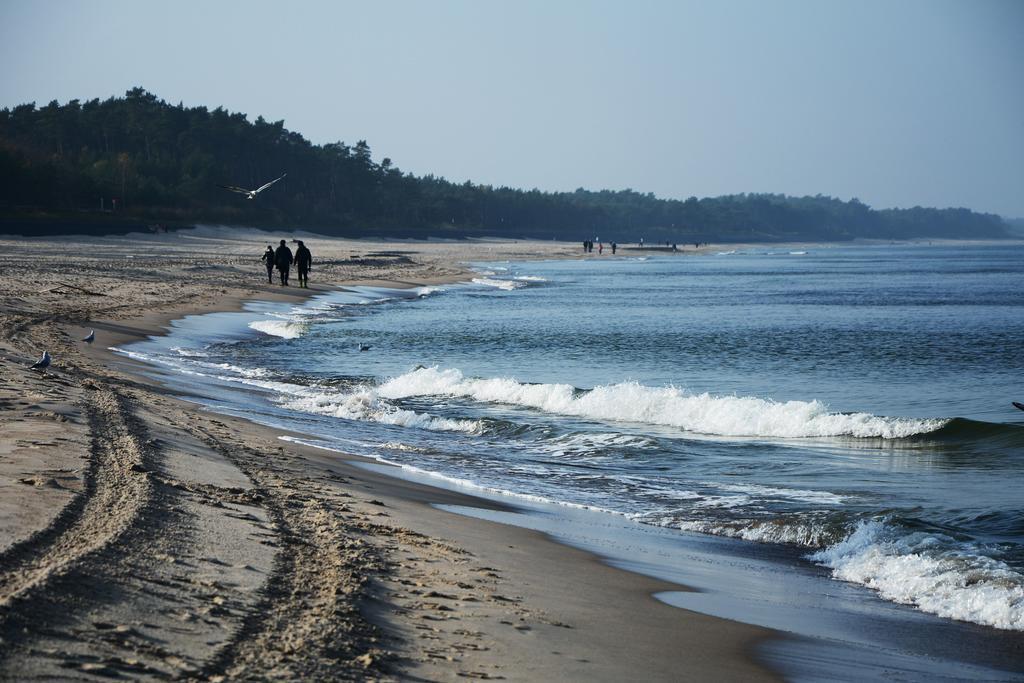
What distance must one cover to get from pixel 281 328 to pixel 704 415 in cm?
1594

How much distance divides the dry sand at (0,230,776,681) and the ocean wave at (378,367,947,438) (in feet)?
21.4

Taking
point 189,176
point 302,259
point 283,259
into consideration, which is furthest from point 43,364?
point 189,176

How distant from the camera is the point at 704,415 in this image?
16.0 metres

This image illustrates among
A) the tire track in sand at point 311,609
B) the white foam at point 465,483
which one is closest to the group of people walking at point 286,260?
the white foam at point 465,483

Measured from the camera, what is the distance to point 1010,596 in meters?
6.98

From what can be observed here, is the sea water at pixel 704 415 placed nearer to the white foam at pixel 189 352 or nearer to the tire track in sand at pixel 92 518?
the white foam at pixel 189 352

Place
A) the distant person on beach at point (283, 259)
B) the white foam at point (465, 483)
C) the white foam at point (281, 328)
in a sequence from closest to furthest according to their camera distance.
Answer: the white foam at point (465, 483)
the white foam at point (281, 328)
the distant person on beach at point (283, 259)

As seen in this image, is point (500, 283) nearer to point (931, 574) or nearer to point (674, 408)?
point (674, 408)

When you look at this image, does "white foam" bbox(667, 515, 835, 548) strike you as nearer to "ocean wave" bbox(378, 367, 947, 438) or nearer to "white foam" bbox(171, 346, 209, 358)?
"ocean wave" bbox(378, 367, 947, 438)

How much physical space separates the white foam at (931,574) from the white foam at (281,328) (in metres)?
20.5

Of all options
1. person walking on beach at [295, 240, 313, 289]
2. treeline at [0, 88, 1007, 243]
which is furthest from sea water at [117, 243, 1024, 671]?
treeline at [0, 88, 1007, 243]

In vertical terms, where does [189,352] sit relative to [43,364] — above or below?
below

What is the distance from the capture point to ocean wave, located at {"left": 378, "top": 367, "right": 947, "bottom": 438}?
14969 mm

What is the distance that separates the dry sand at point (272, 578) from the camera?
4.39m
